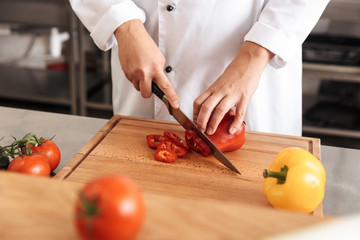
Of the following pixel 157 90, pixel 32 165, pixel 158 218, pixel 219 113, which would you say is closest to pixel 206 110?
pixel 219 113

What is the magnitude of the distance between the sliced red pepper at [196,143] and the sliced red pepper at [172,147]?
24 millimetres

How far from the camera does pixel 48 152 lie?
88cm

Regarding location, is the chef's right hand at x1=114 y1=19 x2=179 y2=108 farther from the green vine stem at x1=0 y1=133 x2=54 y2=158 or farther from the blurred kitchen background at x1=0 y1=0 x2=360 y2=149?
the blurred kitchen background at x1=0 y1=0 x2=360 y2=149

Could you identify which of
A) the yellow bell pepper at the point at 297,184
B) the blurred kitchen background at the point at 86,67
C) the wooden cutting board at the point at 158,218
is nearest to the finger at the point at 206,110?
the yellow bell pepper at the point at 297,184

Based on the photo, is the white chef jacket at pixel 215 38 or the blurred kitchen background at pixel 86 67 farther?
the blurred kitchen background at pixel 86 67

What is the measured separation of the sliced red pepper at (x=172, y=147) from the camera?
0.91 meters

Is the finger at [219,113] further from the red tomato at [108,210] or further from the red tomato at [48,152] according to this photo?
the red tomato at [108,210]

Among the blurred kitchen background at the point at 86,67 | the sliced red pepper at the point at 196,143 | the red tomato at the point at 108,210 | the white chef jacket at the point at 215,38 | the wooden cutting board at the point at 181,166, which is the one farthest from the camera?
the blurred kitchen background at the point at 86,67

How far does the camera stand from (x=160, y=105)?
46.6 inches

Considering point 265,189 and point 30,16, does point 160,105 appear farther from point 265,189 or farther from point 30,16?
point 30,16

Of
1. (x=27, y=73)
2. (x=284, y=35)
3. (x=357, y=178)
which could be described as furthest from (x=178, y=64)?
(x=27, y=73)

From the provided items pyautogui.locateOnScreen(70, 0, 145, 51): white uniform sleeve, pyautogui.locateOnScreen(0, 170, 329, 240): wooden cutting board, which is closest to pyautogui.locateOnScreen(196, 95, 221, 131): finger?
pyautogui.locateOnScreen(70, 0, 145, 51): white uniform sleeve

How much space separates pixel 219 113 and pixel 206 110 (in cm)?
3

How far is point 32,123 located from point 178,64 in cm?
46
